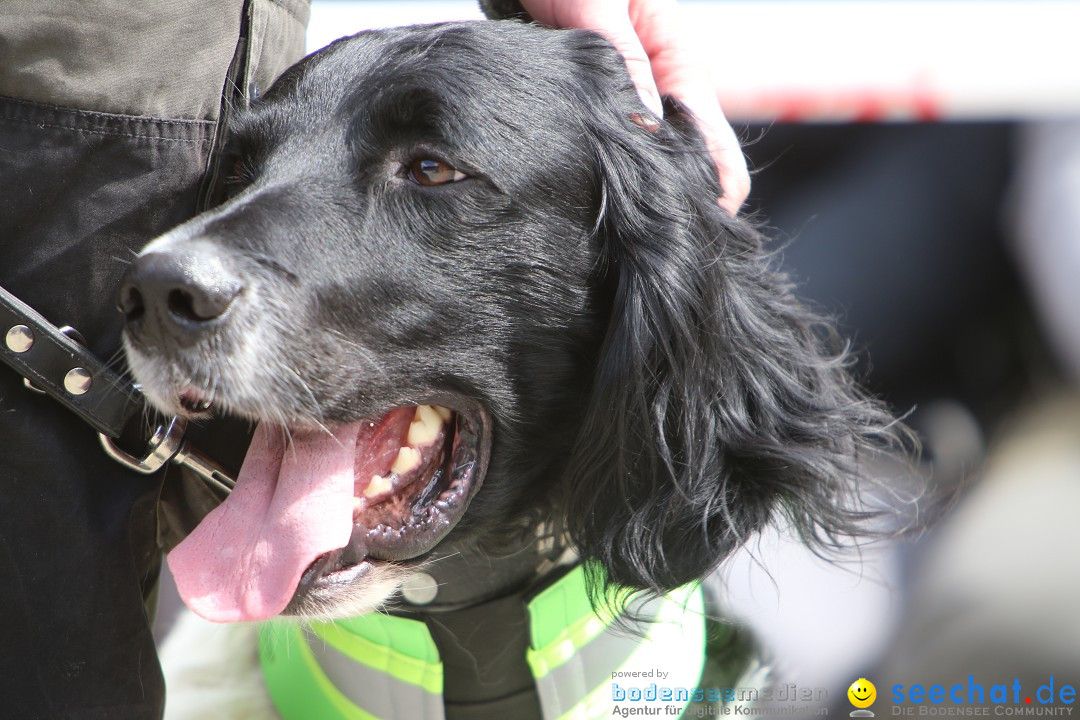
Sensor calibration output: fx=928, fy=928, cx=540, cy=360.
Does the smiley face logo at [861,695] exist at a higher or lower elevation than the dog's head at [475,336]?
lower

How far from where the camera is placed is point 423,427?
1.77 meters

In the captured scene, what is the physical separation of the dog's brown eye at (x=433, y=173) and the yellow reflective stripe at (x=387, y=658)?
0.91 m

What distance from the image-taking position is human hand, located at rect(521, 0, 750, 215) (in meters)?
1.91

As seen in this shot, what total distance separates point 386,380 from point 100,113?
60 centimetres

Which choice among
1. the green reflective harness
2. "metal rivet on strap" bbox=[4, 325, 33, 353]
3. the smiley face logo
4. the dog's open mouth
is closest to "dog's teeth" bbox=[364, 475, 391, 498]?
Result: the dog's open mouth

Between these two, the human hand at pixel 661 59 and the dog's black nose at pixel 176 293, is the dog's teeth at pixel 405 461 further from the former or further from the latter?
the human hand at pixel 661 59

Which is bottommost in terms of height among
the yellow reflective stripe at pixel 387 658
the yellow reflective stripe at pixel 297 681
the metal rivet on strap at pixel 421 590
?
the yellow reflective stripe at pixel 297 681

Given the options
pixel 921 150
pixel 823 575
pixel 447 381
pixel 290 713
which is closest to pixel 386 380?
pixel 447 381

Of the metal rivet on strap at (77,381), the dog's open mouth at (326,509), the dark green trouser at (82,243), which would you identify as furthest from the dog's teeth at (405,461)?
the metal rivet on strap at (77,381)

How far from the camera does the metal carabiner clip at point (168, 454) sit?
152cm

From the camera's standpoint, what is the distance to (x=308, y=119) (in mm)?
1723

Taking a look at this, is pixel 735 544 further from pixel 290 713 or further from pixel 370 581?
pixel 290 713

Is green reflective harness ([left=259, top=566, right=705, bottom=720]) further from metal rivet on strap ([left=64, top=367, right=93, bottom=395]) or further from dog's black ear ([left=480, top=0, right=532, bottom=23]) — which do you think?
dog's black ear ([left=480, top=0, right=532, bottom=23])

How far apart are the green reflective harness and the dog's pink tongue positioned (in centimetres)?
31
